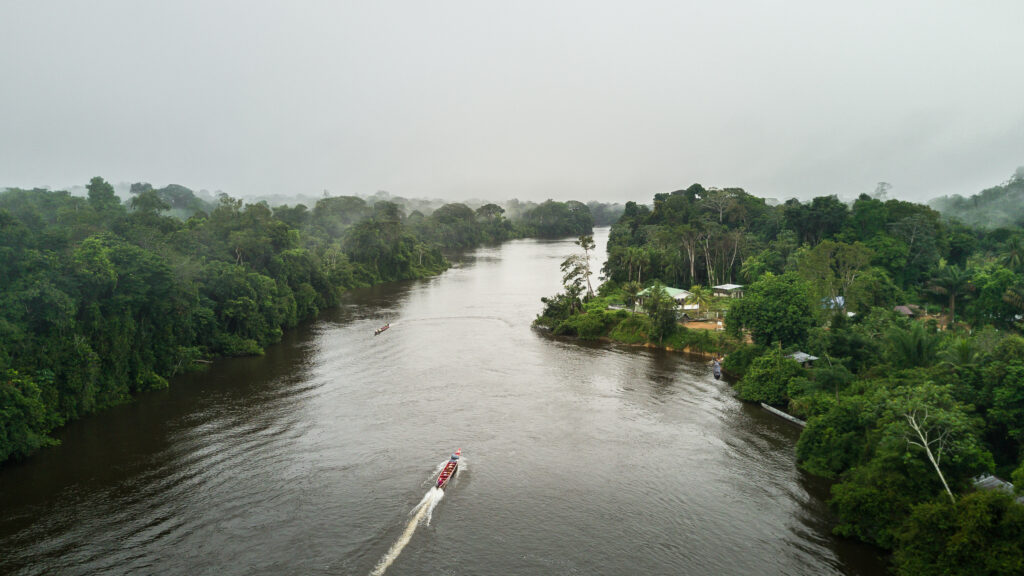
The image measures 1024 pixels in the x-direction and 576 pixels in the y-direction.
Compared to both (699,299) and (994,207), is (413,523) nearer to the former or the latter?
(699,299)

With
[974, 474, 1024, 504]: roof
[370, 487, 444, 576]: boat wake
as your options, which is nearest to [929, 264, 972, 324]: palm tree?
[974, 474, 1024, 504]: roof

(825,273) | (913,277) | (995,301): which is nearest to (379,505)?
(825,273)

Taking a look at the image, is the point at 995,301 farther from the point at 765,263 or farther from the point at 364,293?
the point at 364,293

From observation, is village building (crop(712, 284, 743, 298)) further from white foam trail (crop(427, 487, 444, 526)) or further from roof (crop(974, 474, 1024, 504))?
white foam trail (crop(427, 487, 444, 526))

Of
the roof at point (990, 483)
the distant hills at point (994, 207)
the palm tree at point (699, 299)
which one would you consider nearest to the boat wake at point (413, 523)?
the roof at point (990, 483)

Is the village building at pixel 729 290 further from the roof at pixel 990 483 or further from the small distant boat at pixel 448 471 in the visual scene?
the small distant boat at pixel 448 471
